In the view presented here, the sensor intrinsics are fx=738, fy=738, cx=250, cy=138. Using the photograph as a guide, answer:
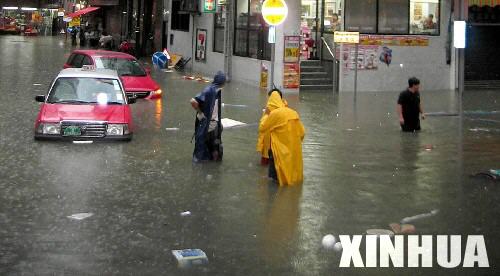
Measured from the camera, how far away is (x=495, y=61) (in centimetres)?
2988

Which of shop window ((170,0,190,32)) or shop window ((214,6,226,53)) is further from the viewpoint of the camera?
shop window ((170,0,190,32))

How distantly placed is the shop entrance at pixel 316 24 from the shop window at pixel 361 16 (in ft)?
2.80

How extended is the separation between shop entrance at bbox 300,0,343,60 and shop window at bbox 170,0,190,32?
9.02 meters

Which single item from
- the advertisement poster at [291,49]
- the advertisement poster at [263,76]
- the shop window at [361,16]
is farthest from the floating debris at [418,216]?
the shop window at [361,16]

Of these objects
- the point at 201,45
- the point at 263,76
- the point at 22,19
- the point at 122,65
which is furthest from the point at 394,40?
the point at 22,19

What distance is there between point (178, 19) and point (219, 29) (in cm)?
716

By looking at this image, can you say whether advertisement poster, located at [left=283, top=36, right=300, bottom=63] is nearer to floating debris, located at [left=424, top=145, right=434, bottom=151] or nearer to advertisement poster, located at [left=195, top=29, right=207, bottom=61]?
advertisement poster, located at [left=195, top=29, right=207, bottom=61]

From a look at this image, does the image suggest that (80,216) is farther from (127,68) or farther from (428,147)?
(127,68)

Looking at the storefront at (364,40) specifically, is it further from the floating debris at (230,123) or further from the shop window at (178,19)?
the floating debris at (230,123)

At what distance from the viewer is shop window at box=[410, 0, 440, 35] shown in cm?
2727

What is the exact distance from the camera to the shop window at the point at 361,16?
87.0 feet

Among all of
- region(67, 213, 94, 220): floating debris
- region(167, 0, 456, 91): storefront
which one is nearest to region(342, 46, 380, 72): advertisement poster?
region(167, 0, 456, 91): storefront

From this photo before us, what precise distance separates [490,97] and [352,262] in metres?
19.7

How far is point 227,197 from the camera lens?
9703mm
